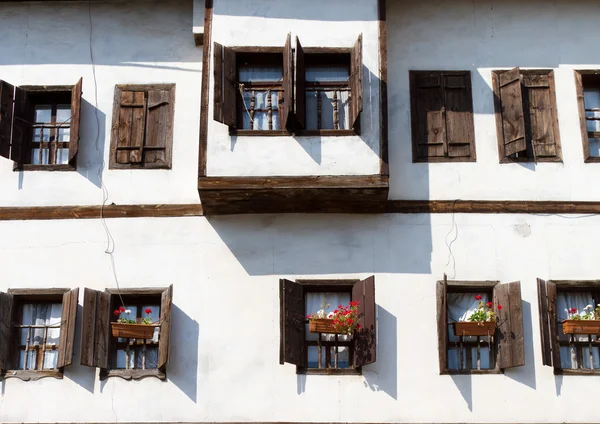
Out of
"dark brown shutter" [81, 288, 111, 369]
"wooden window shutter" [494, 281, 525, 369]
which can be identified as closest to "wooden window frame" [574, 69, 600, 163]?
"wooden window shutter" [494, 281, 525, 369]

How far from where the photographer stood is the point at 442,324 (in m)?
14.6

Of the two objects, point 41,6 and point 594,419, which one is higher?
point 41,6

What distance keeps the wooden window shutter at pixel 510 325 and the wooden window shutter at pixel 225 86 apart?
14.3 feet

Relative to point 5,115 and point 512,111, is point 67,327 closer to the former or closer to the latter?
point 5,115

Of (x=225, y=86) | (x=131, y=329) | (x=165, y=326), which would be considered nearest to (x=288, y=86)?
(x=225, y=86)

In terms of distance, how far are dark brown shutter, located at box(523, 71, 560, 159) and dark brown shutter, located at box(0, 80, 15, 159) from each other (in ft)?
24.6

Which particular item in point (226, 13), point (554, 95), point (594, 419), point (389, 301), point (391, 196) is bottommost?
point (594, 419)

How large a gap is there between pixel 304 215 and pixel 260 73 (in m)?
2.14

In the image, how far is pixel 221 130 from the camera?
1492cm

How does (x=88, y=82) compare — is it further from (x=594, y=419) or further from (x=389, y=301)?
(x=594, y=419)

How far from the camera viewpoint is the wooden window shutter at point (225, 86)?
1480cm

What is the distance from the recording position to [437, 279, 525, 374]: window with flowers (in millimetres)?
14406

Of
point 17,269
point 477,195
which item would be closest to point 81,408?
point 17,269

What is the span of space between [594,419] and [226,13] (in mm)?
7543
